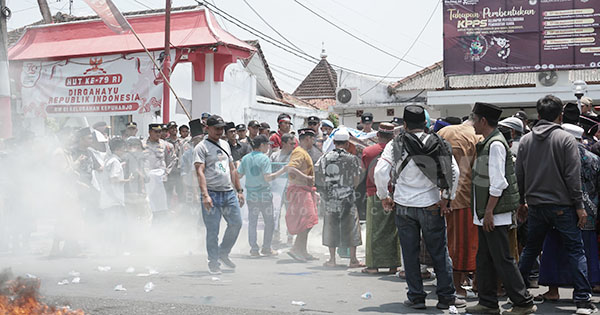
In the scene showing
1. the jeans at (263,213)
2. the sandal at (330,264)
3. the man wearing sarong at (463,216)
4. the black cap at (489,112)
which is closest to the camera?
the black cap at (489,112)

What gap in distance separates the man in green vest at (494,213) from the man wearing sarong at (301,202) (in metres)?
3.84

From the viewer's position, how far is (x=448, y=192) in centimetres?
585

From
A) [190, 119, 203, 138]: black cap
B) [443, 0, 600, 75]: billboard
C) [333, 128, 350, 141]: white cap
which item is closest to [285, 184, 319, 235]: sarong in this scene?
[333, 128, 350, 141]: white cap

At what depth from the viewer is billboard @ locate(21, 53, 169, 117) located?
1644 centimetres

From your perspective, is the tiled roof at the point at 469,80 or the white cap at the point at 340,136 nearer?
the white cap at the point at 340,136

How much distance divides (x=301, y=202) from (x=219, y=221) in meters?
1.66

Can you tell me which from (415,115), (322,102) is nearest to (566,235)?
(415,115)

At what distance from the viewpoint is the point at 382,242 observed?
8055 mm

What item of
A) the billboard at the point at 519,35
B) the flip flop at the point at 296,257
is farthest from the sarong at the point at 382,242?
the billboard at the point at 519,35

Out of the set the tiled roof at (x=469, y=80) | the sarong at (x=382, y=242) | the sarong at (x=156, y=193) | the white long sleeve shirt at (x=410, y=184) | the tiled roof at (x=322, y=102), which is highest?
the tiled roof at (x=469, y=80)

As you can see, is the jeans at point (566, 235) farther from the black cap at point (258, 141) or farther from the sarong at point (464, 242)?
the black cap at point (258, 141)

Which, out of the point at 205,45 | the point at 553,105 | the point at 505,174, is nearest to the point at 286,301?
the point at 505,174

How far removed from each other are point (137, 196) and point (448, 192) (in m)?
6.14

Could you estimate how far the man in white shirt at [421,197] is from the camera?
5.88 metres
